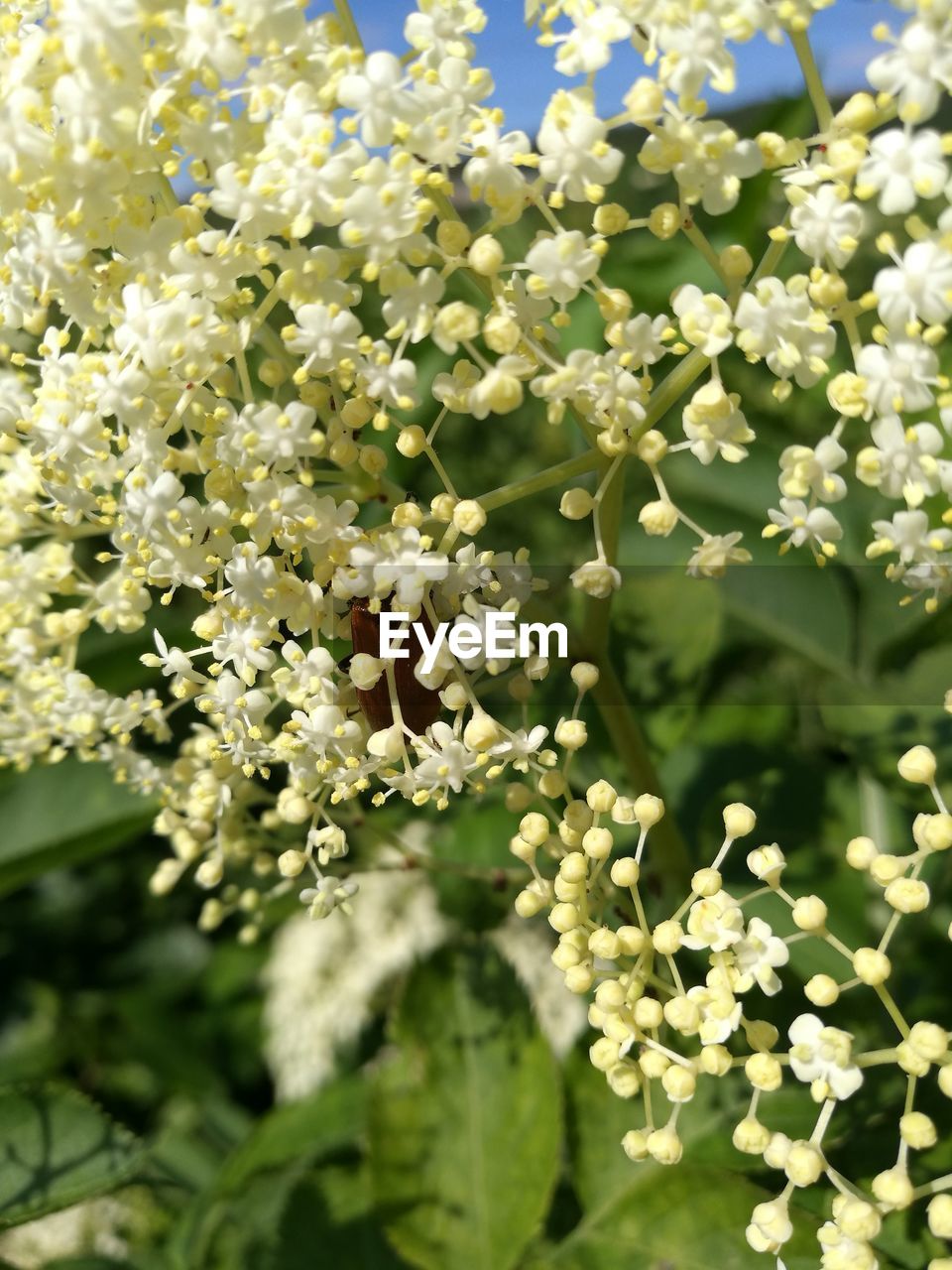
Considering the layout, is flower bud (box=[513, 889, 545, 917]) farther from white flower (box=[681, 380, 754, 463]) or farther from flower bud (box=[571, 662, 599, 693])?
white flower (box=[681, 380, 754, 463])

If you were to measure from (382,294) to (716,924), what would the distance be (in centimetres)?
47

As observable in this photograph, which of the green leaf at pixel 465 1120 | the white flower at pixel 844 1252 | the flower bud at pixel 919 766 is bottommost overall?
the green leaf at pixel 465 1120

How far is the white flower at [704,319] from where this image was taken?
2.49 ft

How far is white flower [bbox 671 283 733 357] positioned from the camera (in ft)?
2.49

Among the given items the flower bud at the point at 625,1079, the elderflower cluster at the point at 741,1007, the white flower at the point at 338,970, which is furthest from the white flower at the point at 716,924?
the white flower at the point at 338,970

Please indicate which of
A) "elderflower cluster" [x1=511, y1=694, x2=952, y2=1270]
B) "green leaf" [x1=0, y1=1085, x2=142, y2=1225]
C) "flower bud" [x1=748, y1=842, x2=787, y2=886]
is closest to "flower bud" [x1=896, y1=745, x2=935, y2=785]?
"elderflower cluster" [x1=511, y1=694, x2=952, y2=1270]

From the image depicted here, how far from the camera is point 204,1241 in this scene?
1.29 meters

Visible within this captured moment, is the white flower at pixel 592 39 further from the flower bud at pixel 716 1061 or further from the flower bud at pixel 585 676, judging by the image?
the flower bud at pixel 716 1061

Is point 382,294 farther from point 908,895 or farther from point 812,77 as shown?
point 908,895

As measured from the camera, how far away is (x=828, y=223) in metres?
0.74

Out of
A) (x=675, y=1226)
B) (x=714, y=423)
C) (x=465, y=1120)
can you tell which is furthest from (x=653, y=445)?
(x=465, y=1120)

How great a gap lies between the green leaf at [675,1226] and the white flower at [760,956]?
0.79 ft

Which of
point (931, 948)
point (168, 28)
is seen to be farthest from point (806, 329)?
point (931, 948)

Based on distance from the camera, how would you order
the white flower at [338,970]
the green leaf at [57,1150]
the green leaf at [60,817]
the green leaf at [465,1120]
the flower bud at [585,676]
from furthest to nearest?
the white flower at [338,970] → the green leaf at [60,817] → the green leaf at [465,1120] → the green leaf at [57,1150] → the flower bud at [585,676]
